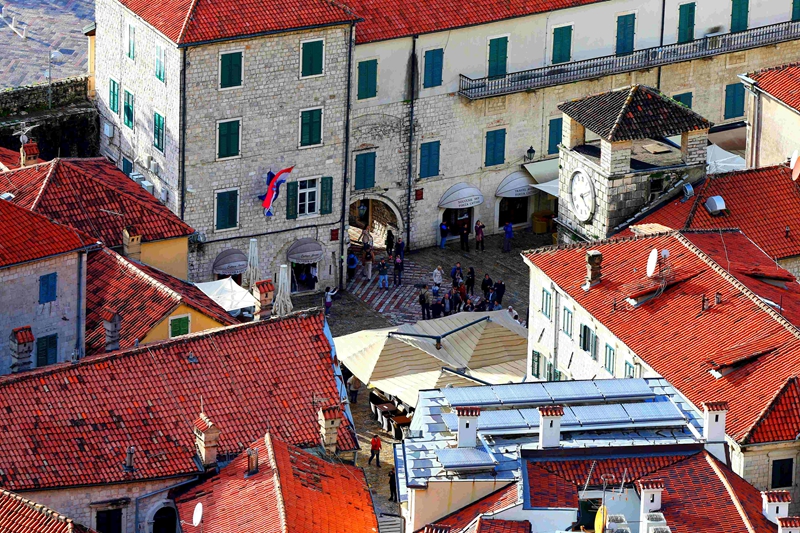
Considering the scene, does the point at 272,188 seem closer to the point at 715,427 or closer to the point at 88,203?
the point at 88,203

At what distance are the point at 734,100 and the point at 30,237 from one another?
39.8m

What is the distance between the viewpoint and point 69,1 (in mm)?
144125

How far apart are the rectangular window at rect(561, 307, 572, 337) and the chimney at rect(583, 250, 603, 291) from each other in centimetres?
118

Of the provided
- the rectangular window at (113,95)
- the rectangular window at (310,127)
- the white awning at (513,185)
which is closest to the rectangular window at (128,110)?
the rectangular window at (113,95)

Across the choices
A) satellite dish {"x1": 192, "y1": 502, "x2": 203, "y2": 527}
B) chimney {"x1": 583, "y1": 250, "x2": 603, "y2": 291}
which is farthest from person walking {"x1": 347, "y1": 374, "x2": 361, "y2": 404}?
satellite dish {"x1": 192, "y1": 502, "x2": 203, "y2": 527}

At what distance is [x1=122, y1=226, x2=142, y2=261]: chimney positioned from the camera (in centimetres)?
8375

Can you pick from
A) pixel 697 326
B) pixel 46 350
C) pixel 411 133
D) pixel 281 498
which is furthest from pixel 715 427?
pixel 411 133

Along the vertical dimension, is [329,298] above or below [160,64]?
below

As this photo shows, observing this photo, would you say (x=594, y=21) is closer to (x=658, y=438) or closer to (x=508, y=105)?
(x=508, y=105)

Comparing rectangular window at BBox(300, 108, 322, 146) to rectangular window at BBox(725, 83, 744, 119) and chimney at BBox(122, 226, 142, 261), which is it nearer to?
chimney at BBox(122, 226, 142, 261)

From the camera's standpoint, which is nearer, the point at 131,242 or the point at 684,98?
the point at 131,242

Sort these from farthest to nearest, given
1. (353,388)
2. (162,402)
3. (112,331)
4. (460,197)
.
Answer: (460,197), (353,388), (112,331), (162,402)

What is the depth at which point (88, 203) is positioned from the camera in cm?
8506

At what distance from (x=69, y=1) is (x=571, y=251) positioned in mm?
68364
